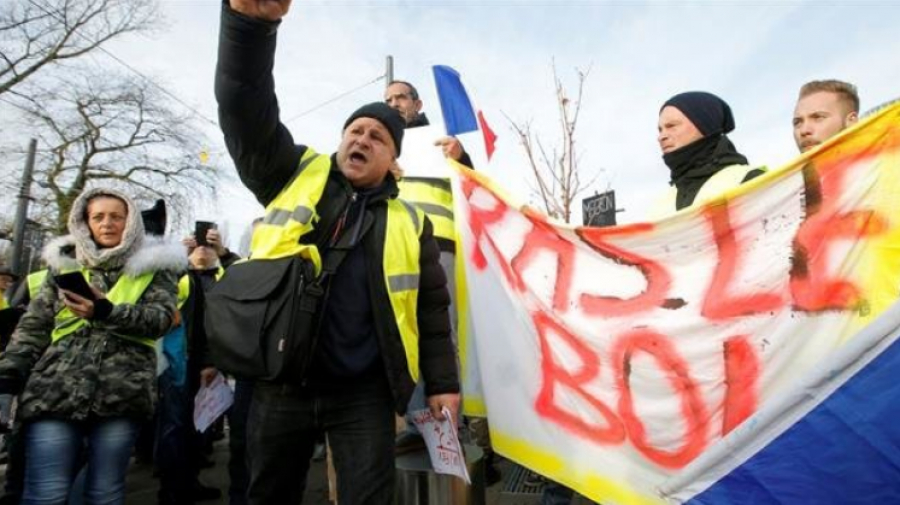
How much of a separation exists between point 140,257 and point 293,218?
111cm

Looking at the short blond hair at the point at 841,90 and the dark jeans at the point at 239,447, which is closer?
the short blond hair at the point at 841,90

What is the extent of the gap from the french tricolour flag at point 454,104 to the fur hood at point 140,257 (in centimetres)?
161

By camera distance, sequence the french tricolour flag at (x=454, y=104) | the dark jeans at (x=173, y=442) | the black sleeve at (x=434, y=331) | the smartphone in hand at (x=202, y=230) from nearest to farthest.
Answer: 1. the black sleeve at (x=434, y=331)
2. the french tricolour flag at (x=454, y=104)
3. the dark jeans at (x=173, y=442)
4. the smartphone in hand at (x=202, y=230)

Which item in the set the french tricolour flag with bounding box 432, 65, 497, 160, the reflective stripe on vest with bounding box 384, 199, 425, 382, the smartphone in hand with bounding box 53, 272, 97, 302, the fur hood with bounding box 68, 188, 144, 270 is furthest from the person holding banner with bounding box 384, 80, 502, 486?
the smartphone in hand with bounding box 53, 272, 97, 302

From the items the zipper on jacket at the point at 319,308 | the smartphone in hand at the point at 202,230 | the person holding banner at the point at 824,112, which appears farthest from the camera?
the smartphone in hand at the point at 202,230

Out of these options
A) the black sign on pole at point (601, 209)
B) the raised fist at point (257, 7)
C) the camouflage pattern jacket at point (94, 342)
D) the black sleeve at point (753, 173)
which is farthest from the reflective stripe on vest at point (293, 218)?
the black sign on pole at point (601, 209)

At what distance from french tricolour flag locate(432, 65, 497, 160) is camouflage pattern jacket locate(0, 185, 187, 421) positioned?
1634 mm

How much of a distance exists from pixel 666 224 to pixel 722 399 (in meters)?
0.71

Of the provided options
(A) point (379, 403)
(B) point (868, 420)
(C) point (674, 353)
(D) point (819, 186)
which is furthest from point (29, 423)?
(D) point (819, 186)

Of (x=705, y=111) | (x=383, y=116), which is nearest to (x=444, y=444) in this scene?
(x=383, y=116)

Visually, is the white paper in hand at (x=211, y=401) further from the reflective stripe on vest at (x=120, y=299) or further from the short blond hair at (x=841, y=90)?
the short blond hair at (x=841, y=90)

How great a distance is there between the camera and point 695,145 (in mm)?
2600

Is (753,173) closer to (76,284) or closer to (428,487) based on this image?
(428,487)

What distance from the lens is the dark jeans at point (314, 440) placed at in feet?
6.00
